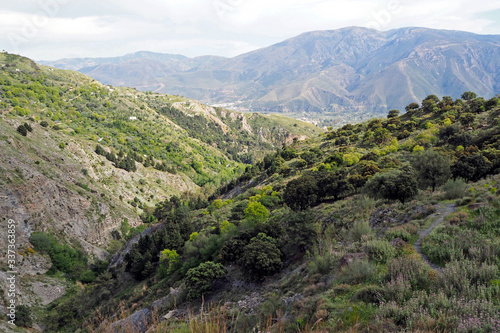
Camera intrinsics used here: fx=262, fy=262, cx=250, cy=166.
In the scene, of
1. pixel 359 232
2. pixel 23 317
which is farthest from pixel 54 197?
pixel 359 232

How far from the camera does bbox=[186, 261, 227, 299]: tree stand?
19.5 meters

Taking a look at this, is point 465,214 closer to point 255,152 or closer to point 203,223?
point 203,223

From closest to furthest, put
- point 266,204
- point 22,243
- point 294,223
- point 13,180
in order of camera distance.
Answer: point 294,223
point 266,204
point 22,243
point 13,180

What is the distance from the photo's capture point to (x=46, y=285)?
139 ft

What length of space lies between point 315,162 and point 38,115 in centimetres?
10155

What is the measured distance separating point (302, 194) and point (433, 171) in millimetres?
13425

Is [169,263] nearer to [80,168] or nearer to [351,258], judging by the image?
[351,258]

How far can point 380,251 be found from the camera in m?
10.3

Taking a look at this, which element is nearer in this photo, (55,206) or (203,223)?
(203,223)

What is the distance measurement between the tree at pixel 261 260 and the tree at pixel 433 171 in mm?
16798

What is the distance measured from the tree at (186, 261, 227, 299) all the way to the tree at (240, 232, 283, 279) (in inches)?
87.5

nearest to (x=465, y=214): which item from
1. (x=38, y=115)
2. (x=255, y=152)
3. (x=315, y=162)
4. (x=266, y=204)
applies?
(x=266, y=204)

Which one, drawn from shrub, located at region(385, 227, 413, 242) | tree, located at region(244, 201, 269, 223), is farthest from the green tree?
shrub, located at region(385, 227, 413, 242)

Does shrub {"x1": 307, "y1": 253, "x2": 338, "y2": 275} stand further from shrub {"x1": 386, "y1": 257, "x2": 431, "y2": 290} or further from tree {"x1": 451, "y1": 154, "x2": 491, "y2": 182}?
tree {"x1": 451, "y1": 154, "x2": 491, "y2": 182}
